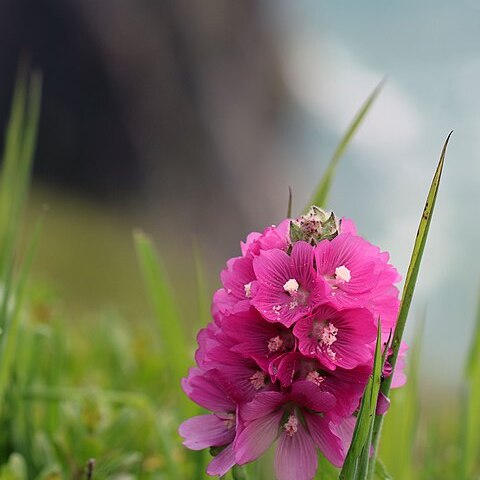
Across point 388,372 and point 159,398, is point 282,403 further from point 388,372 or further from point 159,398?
point 159,398

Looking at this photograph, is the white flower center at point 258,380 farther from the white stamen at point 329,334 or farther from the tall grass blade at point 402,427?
the tall grass blade at point 402,427

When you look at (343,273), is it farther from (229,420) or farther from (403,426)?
(403,426)

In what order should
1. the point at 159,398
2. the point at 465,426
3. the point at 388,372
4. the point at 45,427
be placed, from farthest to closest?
the point at 159,398 → the point at 45,427 → the point at 465,426 → the point at 388,372

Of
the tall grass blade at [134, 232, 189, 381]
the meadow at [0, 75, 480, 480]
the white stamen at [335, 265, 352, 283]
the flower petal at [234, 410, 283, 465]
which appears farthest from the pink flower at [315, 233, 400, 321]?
the tall grass blade at [134, 232, 189, 381]

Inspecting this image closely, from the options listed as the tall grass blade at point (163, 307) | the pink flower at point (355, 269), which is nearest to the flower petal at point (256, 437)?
the pink flower at point (355, 269)

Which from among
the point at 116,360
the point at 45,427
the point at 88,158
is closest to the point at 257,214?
the point at 88,158

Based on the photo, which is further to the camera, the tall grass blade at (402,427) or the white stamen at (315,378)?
the tall grass blade at (402,427)

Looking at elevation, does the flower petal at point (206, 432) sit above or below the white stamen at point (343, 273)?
below
